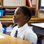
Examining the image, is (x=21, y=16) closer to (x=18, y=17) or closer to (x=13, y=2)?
(x=18, y=17)

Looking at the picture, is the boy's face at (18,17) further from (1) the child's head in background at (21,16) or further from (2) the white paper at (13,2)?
(2) the white paper at (13,2)

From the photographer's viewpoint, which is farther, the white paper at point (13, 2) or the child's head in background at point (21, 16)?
the white paper at point (13, 2)

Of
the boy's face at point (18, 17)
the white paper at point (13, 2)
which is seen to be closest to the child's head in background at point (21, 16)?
the boy's face at point (18, 17)

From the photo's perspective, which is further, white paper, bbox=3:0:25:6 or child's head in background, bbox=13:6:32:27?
white paper, bbox=3:0:25:6

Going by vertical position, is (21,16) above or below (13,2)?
below

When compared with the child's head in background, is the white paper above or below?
above

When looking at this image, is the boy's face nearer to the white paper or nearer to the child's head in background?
the child's head in background

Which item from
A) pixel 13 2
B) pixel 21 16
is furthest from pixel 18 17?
pixel 13 2

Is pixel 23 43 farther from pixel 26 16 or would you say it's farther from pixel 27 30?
pixel 26 16

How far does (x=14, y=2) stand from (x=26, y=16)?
1.54 m

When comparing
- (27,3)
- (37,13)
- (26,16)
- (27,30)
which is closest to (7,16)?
(27,3)

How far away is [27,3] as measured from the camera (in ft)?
9.53

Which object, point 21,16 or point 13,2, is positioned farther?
point 13,2

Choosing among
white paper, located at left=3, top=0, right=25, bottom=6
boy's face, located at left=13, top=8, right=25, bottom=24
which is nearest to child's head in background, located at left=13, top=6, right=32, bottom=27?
boy's face, located at left=13, top=8, right=25, bottom=24
